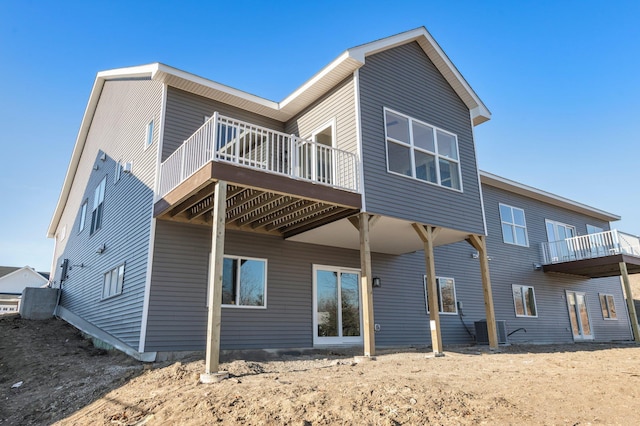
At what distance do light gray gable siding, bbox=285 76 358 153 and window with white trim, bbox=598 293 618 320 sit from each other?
55.9ft

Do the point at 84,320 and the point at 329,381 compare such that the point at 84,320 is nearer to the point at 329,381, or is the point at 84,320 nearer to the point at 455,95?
the point at 329,381

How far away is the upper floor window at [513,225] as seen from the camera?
1727 cm

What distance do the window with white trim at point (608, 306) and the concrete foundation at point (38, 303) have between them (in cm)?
2365

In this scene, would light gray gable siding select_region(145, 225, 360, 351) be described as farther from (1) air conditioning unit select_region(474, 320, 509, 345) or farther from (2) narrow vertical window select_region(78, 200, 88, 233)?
(2) narrow vertical window select_region(78, 200, 88, 233)

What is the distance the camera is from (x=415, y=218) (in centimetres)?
1066

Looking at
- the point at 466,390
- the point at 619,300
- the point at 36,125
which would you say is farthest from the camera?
the point at 619,300

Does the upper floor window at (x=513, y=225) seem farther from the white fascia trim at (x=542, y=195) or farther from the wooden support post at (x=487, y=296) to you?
the wooden support post at (x=487, y=296)

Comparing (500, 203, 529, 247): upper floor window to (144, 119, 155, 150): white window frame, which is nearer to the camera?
(144, 119, 155, 150): white window frame

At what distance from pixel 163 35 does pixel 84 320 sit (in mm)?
9116

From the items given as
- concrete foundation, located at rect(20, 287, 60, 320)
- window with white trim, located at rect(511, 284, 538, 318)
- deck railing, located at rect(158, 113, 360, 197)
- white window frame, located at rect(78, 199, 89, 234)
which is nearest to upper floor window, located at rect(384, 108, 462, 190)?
deck railing, located at rect(158, 113, 360, 197)

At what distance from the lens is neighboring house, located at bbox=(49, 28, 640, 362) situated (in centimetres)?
909

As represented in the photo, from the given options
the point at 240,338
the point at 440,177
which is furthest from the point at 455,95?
the point at 240,338

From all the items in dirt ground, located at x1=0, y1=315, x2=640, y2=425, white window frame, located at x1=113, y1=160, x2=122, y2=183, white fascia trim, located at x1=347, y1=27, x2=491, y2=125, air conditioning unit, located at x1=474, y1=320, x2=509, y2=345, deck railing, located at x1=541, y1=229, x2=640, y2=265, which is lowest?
dirt ground, located at x1=0, y1=315, x2=640, y2=425

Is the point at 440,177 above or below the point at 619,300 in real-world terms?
above
